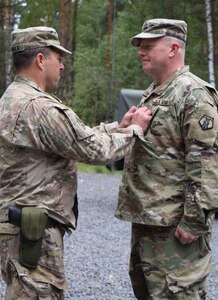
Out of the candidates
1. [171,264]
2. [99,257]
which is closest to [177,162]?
[171,264]

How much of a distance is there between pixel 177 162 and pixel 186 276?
617 mm

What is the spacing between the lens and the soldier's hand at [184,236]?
323cm

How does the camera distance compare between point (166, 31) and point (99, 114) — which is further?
point (99, 114)

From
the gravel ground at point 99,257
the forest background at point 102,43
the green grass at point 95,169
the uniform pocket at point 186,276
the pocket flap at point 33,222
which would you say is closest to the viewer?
the pocket flap at point 33,222

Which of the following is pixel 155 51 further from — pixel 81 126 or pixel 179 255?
pixel 179 255

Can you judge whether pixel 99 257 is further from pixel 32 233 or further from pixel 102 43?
pixel 102 43

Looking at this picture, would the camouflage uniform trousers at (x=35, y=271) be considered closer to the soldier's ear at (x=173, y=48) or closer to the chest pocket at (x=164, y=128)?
the chest pocket at (x=164, y=128)

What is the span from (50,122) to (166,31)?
830 millimetres

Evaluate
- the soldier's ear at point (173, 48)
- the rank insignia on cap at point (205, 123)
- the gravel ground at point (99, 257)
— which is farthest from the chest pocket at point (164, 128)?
the gravel ground at point (99, 257)

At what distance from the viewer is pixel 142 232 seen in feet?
11.4

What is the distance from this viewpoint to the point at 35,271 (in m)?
3.23

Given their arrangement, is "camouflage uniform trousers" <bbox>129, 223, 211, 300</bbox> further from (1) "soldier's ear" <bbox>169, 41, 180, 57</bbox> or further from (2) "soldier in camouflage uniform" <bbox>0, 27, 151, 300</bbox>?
(1) "soldier's ear" <bbox>169, 41, 180, 57</bbox>

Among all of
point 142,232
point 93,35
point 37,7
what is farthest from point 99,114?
point 142,232

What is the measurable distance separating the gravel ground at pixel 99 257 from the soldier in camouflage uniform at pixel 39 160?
2022mm
